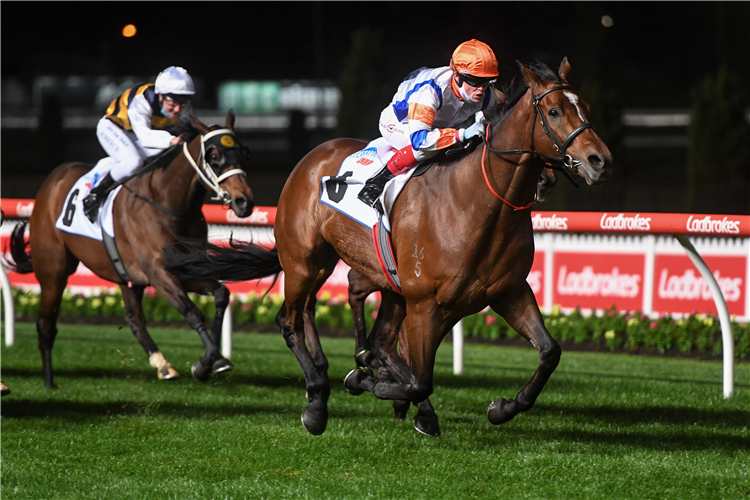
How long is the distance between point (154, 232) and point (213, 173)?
0.56 m

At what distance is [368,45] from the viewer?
20.1m

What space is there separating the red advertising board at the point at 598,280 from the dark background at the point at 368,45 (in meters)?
6.51

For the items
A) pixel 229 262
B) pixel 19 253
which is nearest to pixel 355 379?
pixel 229 262

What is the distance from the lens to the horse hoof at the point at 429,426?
4.33 meters

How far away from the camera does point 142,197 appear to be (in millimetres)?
5793

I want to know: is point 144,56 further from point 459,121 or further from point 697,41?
point 459,121

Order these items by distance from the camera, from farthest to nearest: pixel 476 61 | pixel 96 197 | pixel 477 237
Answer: pixel 96 197
pixel 476 61
pixel 477 237

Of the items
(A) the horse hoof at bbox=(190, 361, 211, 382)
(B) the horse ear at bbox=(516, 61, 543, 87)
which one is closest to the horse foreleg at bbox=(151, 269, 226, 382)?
(A) the horse hoof at bbox=(190, 361, 211, 382)

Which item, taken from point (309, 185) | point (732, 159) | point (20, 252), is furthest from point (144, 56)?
point (309, 185)

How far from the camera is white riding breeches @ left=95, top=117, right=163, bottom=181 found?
599cm

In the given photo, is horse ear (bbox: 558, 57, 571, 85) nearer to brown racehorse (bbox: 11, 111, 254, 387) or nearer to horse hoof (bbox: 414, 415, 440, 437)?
horse hoof (bbox: 414, 415, 440, 437)

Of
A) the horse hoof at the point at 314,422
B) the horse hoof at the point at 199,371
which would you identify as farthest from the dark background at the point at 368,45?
the horse hoof at the point at 314,422

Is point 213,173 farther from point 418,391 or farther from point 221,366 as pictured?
point 418,391

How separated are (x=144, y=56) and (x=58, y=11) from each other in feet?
14.8
